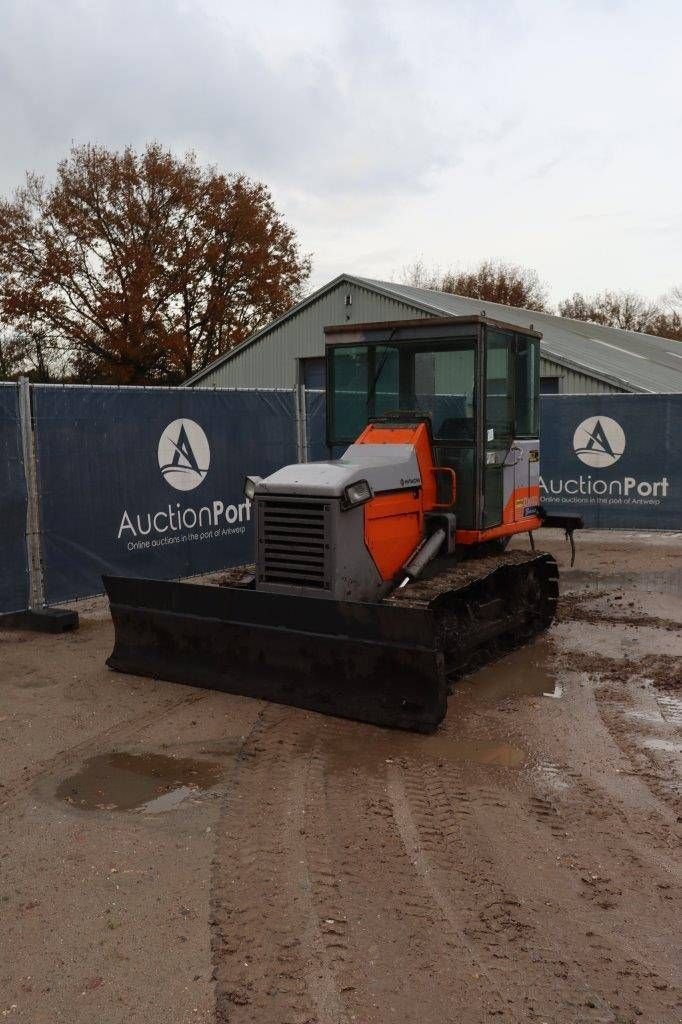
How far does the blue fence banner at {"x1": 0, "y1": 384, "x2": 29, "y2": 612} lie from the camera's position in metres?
8.58

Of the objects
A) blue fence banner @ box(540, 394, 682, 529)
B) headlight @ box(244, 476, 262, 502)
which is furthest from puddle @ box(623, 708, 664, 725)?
blue fence banner @ box(540, 394, 682, 529)

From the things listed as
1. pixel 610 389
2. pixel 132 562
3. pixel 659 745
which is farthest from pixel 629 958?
pixel 610 389

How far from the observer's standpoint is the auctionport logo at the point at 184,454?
33.6ft

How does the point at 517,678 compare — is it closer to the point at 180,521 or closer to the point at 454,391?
the point at 454,391

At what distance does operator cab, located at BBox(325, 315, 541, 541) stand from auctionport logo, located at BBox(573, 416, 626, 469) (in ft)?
24.2

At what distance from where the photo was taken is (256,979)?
11.1ft

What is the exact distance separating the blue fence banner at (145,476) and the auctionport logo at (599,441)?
5.63 metres

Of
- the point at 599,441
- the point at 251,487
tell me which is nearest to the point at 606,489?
the point at 599,441

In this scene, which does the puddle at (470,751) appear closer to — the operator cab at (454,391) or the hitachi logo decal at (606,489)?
the operator cab at (454,391)

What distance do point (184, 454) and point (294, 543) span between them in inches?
160

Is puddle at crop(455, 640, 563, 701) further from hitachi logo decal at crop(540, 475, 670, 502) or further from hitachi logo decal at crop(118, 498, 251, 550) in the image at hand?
hitachi logo decal at crop(540, 475, 670, 502)

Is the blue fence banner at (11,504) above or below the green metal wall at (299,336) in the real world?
below

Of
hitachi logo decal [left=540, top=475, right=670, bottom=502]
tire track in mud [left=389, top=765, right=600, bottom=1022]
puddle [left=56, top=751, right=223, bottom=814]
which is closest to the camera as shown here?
tire track in mud [left=389, top=765, right=600, bottom=1022]

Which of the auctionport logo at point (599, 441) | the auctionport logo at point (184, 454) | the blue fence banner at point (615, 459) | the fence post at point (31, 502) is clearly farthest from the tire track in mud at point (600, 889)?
the auctionport logo at point (599, 441)
